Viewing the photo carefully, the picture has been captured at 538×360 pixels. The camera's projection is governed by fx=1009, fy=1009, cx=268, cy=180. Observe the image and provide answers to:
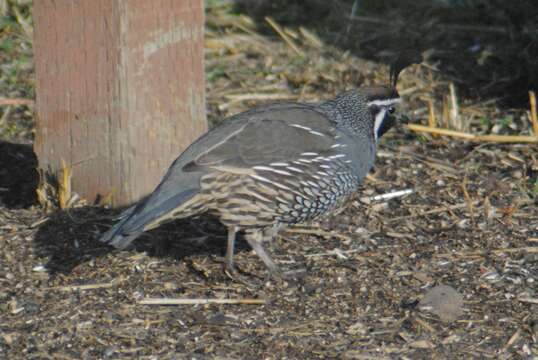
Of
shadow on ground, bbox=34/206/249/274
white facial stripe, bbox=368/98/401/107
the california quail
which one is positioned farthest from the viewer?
white facial stripe, bbox=368/98/401/107

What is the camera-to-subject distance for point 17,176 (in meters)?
5.16

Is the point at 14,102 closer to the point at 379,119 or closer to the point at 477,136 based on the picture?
the point at 379,119

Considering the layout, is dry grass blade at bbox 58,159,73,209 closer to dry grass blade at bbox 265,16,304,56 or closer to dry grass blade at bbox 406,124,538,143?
dry grass blade at bbox 406,124,538,143

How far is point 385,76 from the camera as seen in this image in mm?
6160

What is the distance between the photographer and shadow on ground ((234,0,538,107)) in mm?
5918

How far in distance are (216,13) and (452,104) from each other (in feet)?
6.77

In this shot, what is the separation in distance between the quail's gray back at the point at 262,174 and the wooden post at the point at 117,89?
0.40 metres

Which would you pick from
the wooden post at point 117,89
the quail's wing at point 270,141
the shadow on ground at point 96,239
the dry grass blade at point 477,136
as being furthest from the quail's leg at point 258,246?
the dry grass blade at point 477,136

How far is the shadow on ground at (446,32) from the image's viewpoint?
19.4 ft

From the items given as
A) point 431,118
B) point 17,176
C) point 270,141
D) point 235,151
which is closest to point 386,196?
point 431,118

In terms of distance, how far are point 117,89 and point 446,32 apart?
3.11 m

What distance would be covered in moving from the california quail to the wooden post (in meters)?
0.40

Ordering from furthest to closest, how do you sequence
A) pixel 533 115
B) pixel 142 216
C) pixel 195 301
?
pixel 533 115
pixel 195 301
pixel 142 216

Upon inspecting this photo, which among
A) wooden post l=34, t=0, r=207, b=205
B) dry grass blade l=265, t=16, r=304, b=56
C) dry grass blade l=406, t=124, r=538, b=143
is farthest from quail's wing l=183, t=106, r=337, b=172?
dry grass blade l=265, t=16, r=304, b=56
